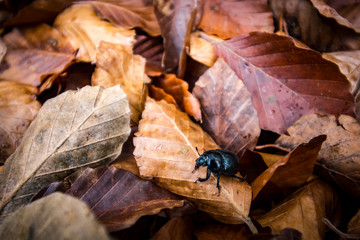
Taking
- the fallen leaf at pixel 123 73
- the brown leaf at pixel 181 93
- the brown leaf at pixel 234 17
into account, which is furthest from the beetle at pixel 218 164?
the brown leaf at pixel 234 17

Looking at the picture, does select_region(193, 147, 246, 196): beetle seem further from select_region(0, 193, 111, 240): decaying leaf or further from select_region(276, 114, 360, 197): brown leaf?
select_region(0, 193, 111, 240): decaying leaf

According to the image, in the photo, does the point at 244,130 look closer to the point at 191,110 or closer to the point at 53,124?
the point at 191,110

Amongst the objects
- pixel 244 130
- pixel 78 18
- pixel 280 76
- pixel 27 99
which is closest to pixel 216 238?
pixel 244 130

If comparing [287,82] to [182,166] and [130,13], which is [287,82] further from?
[130,13]

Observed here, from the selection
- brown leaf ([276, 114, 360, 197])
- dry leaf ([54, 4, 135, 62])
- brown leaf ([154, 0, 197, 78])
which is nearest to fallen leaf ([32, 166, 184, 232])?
brown leaf ([276, 114, 360, 197])

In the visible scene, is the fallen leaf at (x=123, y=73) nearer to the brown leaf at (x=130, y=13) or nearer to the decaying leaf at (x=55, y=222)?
the brown leaf at (x=130, y=13)

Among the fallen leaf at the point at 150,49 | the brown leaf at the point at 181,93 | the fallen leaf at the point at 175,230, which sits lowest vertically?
the fallen leaf at the point at 175,230
